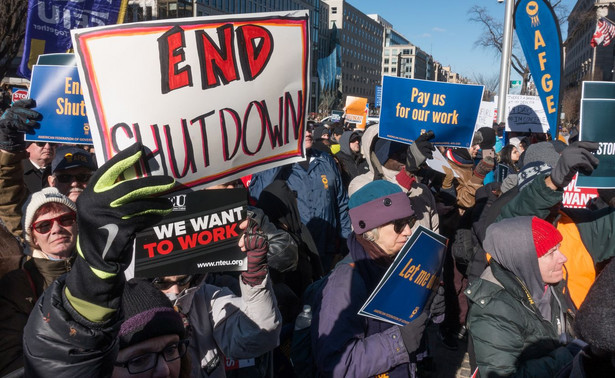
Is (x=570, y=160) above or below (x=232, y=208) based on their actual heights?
above

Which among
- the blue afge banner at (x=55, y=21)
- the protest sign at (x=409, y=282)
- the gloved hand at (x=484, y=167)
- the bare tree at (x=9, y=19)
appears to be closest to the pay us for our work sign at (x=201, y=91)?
the protest sign at (x=409, y=282)

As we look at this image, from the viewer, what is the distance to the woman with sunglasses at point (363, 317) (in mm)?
2172

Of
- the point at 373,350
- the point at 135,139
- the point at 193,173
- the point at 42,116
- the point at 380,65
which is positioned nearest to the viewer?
the point at 135,139

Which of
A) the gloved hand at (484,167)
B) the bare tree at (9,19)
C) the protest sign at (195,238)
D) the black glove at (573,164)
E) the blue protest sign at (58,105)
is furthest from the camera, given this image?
the bare tree at (9,19)

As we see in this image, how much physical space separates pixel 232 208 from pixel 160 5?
46781 mm

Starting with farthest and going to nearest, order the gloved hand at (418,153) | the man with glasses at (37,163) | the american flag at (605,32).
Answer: the american flag at (605,32), the man with glasses at (37,163), the gloved hand at (418,153)

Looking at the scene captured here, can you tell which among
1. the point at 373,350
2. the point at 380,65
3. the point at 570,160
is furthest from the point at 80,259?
the point at 380,65

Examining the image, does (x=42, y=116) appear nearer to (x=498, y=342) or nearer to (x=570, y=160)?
(x=498, y=342)

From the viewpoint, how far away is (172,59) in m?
1.79

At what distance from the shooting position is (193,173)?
1.87 metres

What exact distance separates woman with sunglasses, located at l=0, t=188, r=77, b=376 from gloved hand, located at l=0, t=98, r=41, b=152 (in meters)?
1.05

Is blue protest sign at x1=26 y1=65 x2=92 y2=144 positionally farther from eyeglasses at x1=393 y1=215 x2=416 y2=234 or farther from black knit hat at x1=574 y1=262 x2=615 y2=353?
black knit hat at x1=574 y1=262 x2=615 y2=353

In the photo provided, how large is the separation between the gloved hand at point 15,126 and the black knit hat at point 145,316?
209 cm

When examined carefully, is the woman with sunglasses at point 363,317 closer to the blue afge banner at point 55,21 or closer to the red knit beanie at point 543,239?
the red knit beanie at point 543,239
